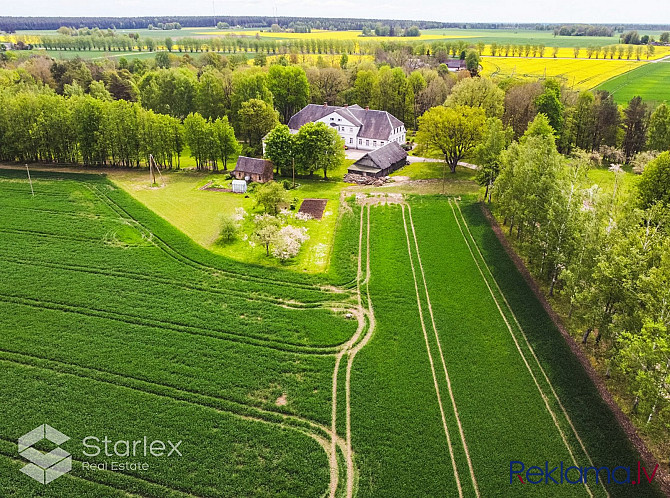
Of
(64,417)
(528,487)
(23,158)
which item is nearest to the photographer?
(528,487)

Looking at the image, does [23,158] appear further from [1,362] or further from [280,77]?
[1,362]

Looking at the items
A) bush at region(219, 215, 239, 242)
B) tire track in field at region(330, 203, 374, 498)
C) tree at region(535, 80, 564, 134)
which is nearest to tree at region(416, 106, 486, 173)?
tree at region(535, 80, 564, 134)

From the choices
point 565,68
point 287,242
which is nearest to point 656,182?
point 287,242

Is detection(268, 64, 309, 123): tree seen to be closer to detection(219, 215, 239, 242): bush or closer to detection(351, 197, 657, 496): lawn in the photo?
detection(219, 215, 239, 242): bush

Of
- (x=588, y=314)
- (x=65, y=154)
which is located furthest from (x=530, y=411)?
(x=65, y=154)

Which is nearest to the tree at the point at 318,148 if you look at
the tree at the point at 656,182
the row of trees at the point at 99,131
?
the row of trees at the point at 99,131

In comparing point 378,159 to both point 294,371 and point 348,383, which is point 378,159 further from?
point 348,383
